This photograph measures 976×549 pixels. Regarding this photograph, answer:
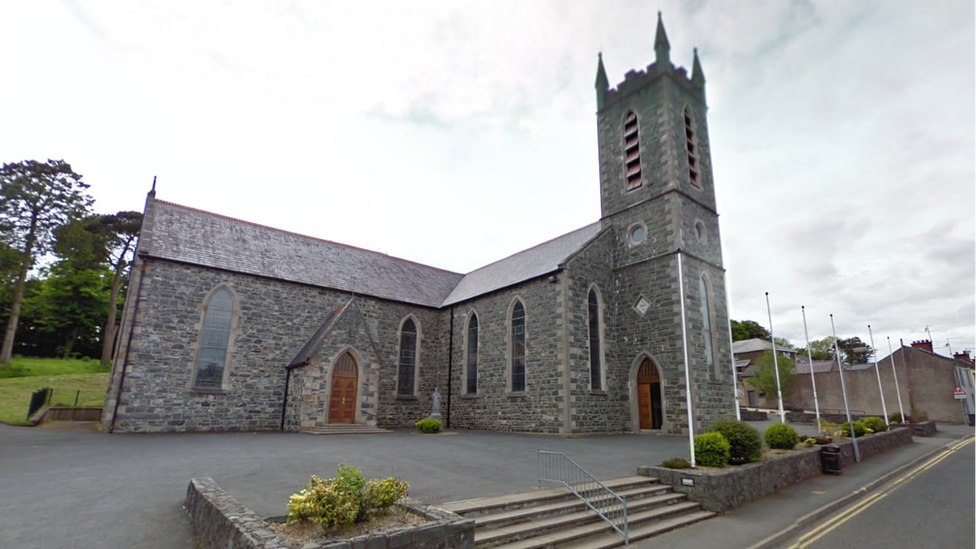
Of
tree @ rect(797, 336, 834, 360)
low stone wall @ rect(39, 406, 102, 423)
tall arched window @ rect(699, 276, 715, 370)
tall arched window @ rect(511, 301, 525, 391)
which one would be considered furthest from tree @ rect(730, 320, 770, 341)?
low stone wall @ rect(39, 406, 102, 423)

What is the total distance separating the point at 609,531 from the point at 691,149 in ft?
70.4

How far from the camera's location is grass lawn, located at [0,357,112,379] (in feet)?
98.3

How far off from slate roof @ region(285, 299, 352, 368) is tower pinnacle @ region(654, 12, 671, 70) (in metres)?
20.4

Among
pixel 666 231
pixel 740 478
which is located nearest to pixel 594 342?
pixel 666 231

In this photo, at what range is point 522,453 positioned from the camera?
14023mm

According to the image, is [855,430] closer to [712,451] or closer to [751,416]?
[712,451]

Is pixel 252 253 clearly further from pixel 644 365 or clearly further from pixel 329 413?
pixel 644 365

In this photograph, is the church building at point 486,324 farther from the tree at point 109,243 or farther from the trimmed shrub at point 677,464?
the tree at point 109,243

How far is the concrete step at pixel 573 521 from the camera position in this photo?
7168 millimetres

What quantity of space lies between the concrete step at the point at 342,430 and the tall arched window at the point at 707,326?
15.0m

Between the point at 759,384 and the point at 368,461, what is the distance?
49534 millimetres

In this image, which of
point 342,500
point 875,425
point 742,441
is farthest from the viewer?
point 875,425

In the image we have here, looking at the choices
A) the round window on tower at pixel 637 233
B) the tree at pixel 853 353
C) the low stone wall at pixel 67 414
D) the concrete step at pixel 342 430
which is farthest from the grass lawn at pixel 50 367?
the tree at pixel 853 353

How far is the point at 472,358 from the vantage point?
25.0 metres
